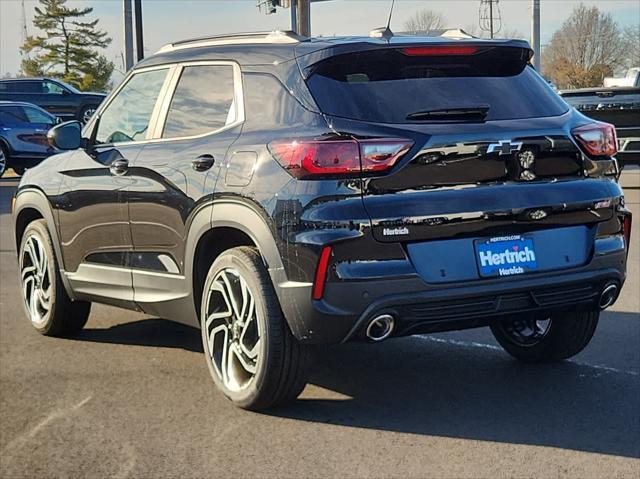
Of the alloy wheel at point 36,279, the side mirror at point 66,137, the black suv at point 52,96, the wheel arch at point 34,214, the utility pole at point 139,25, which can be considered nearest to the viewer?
the side mirror at point 66,137

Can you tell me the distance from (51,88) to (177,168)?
1061 inches

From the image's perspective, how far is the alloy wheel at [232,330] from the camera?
4781mm

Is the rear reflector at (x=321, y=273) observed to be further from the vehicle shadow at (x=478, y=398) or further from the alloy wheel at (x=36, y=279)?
A: the alloy wheel at (x=36, y=279)

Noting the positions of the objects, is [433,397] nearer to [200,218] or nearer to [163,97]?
[200,218]

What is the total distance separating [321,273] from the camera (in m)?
4.27

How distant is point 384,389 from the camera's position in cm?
527

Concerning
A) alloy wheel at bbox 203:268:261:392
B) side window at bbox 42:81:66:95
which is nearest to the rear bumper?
alloy wheel at bbox 203:268:261:392

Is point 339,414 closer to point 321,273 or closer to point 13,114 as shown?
point 321,273

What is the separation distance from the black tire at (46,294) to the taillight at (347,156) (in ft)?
8.57

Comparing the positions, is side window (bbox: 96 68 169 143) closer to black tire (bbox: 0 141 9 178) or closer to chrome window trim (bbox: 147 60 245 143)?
chrome window trim (bbox: 147 60 245 143)

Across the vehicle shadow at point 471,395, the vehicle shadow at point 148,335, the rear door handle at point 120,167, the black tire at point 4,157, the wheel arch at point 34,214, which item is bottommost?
the black tire at point 4,157

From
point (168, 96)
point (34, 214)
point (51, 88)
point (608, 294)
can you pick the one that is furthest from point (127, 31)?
point (608, 294)

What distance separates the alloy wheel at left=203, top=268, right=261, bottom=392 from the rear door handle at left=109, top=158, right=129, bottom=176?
1.00 m

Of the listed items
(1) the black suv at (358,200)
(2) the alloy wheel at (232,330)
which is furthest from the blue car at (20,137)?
(2) the alloy wheel at (232,330)
